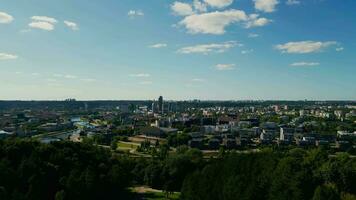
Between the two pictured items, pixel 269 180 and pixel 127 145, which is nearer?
pixel 269 180

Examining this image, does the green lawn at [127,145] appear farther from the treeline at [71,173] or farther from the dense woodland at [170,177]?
the dense woodland at [170,177]

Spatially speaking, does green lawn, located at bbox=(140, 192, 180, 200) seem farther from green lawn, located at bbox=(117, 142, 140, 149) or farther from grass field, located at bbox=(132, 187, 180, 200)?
green lawn, located at bbox=(117, 142, 140, 149)

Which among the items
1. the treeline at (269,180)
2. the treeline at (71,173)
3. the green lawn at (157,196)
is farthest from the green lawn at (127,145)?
the treeline at (269,180)

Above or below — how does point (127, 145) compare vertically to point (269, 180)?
below

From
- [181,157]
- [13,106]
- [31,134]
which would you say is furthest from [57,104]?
[181,157]

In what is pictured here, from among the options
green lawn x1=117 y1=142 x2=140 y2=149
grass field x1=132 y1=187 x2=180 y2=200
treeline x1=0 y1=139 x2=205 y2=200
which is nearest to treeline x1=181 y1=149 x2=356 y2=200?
grass field x1=132 y1=187 x2=180 y2=200

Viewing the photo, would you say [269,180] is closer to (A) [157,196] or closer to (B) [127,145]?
(A) [157,196]

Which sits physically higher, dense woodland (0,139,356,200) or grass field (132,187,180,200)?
dense woodland (0,139,356,200)

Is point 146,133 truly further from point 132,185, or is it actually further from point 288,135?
point 132,185

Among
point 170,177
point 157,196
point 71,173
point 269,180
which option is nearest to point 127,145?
point 170,177
